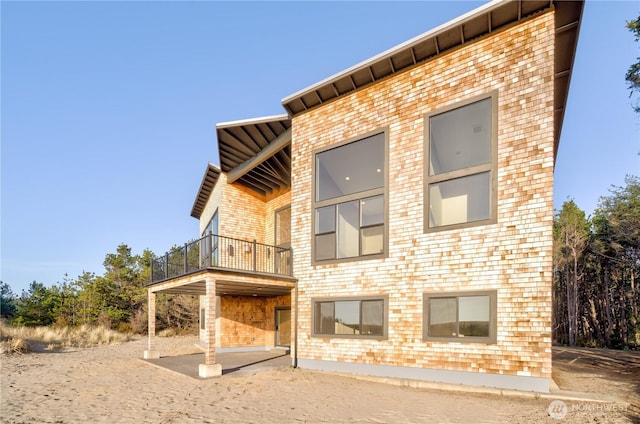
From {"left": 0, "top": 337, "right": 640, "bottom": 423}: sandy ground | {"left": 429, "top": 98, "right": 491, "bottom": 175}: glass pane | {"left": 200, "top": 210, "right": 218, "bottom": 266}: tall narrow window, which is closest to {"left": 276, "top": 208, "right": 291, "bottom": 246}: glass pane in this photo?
{"left": 200, "top": 210, "right": 218, "bottom": 266}: tall narrow window

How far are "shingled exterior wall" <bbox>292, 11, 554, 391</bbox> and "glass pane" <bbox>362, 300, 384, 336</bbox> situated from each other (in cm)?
26

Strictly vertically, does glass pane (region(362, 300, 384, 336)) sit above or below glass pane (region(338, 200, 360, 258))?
below

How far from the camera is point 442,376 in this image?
8539 millimetres

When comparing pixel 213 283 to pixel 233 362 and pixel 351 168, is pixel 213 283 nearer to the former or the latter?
pixel 233 362

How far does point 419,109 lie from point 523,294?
5132mm

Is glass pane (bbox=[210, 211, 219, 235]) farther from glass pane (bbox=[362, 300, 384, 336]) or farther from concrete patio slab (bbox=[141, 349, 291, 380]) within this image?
glass pane (bbox=[362, 300, 384, 336])

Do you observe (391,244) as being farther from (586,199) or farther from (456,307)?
(586,199)

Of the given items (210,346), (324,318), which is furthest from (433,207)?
(210,346)

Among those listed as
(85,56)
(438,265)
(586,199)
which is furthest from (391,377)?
(586,199)

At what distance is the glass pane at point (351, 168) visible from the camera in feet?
34.8

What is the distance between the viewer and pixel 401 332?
9.30 m

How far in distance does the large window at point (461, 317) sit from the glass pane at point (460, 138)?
10.1ft

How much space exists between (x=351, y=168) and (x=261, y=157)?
4.92 meters

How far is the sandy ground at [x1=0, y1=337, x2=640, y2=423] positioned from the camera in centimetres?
622
